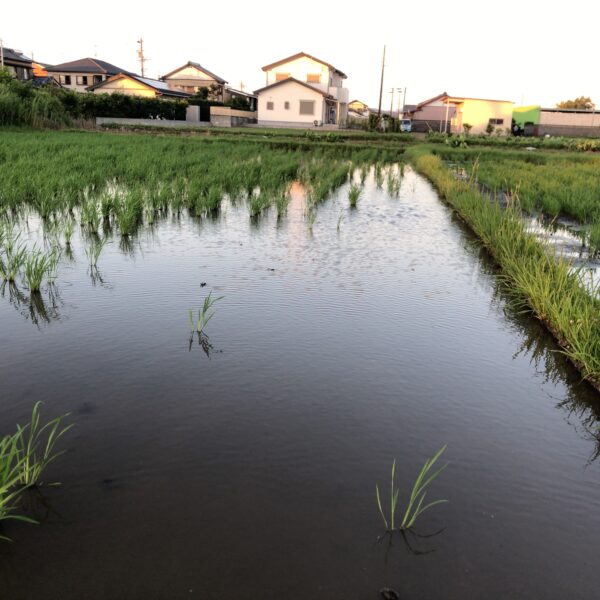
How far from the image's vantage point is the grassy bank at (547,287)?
138 inches

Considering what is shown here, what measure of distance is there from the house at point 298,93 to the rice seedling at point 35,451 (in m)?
37.0

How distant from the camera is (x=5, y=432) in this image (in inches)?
102

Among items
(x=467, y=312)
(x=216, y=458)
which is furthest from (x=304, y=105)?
(x=216, y=458)

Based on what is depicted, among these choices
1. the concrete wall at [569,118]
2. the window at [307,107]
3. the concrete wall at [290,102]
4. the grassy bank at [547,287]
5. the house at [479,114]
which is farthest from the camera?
the concrete wall at [569,118]

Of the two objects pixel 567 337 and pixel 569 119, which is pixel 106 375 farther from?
pixel 569 119

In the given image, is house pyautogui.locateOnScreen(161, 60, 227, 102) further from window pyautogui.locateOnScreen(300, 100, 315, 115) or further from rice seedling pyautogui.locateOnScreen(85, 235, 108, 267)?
rice seedling pyautogui.locateOnScreen(85, 235, 108, 267)

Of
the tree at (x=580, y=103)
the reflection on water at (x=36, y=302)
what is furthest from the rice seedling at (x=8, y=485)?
the tree at (x=580, y=103)

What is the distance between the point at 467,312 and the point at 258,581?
134 inches

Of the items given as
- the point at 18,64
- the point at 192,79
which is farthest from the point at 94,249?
the point at 192,79

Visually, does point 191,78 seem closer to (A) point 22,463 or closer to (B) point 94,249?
(B) point 94,249

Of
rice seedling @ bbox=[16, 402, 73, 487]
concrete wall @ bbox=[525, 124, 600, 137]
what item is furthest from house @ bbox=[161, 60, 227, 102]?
rice seedling @ bbox=[16, 402, 73, 487]

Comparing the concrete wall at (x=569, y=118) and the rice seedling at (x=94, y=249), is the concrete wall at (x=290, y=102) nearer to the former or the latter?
the concrete wall at (x=569, y=118)

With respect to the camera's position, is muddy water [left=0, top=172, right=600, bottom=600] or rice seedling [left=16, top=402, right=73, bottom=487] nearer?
muddy water [left=0, top=172, right=600, bottom=600]

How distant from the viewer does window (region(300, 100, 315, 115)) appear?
37750mm
